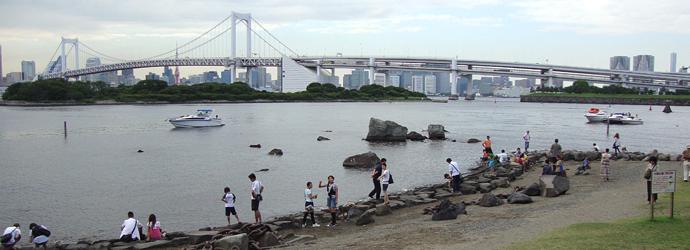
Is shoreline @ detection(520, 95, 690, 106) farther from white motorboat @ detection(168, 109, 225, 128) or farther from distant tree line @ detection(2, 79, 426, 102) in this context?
white motorboat @ detection(168, 109, 225, 128)

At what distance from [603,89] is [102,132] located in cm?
11479

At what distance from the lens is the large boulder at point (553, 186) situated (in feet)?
51.9

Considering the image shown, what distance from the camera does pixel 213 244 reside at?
1066 centimetres

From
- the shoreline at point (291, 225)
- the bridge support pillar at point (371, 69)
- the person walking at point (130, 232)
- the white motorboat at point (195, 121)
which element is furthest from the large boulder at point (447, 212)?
the bridge support pillar at point (371, 69)

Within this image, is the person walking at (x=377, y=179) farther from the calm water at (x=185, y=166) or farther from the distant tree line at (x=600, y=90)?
the distant tree line at (x=600, y=90)

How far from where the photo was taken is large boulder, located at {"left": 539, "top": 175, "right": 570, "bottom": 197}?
1583 cm

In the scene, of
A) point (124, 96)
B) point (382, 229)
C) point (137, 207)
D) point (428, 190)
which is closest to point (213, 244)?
point (382, 229)

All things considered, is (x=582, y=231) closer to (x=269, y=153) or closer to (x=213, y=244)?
(x=213, y=244)

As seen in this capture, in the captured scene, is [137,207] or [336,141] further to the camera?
[336,141]

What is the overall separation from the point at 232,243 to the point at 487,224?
502 cm

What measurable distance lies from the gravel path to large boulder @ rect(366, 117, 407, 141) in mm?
21468

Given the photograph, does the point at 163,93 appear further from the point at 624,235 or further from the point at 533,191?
the point at 624,235

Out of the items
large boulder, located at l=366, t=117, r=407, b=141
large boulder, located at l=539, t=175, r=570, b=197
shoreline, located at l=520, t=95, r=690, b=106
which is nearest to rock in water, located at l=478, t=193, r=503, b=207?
large boulder, located at l=539, t=175, r=570, b=197

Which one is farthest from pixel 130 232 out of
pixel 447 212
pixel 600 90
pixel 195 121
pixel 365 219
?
pixel 600 90
